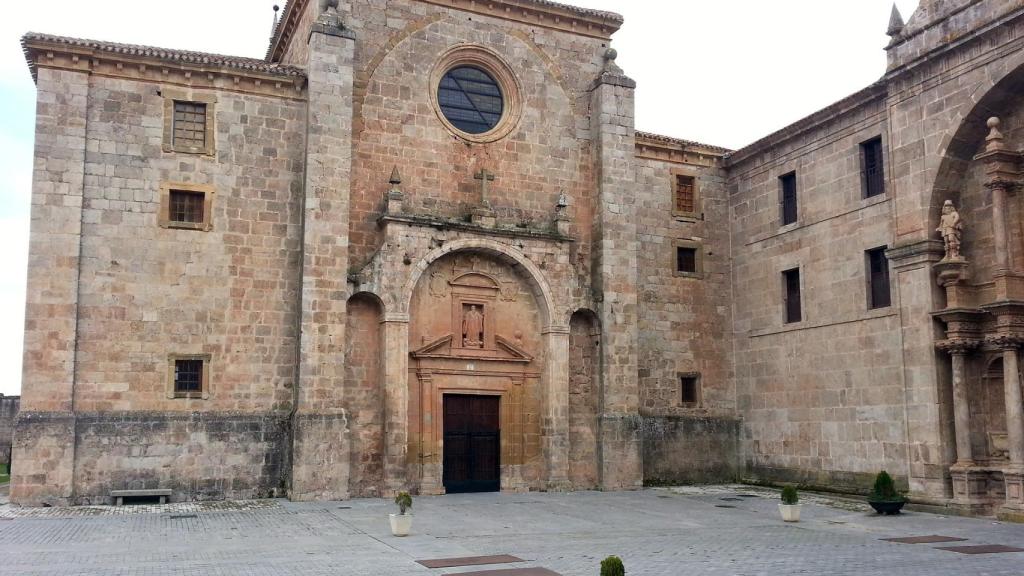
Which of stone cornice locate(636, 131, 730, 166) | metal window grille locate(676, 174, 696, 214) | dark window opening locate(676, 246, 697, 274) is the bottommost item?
dark window opening locate(676, 246, 697, 274)

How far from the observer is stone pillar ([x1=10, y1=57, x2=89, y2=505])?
19.2m

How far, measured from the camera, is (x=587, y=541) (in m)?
15.4

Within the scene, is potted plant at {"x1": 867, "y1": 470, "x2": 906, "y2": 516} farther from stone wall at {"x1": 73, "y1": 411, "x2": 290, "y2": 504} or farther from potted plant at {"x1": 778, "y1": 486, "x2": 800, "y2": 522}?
stone wall at {"x1": 73, "y1": 411, "x2": 290, "y2": 504}

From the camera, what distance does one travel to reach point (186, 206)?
21.4m

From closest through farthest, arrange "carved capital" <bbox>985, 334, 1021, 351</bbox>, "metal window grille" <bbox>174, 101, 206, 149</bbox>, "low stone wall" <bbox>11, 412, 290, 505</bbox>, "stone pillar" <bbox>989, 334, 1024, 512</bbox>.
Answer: "stone pillar" <bbox>989, 334, 1024, 512</bbox>, "carved capital" <bbox>985, 334, 1021, 351</bbox>, "low stone wall" <bbox>11, 412, 290, 505</bbox>, "metal window grille" <bbox>174, 101, 206, 149</bbox>

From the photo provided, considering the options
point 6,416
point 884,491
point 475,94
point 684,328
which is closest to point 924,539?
point 884,491

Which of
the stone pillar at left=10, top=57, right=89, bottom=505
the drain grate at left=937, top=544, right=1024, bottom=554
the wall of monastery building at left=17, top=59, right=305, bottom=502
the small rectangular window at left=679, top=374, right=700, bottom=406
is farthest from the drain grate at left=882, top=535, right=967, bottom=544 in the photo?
the stone pillar at left=10, top=57, right=89, bottom=505

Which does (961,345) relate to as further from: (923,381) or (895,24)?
(895,24)

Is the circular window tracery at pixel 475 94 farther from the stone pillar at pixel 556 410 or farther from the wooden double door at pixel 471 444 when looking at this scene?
the wooden double door at pixel 471 444

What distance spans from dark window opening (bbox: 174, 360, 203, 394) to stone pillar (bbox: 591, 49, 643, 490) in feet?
32.4

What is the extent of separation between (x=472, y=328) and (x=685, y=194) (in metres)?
8.12

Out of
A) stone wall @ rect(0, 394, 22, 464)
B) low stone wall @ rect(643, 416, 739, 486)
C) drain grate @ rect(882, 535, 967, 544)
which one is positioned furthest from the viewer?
stone wall @ rect(0, 394, 22, 464)

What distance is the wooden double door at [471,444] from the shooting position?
23031mm

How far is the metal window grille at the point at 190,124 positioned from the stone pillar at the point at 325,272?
2.40 meters
